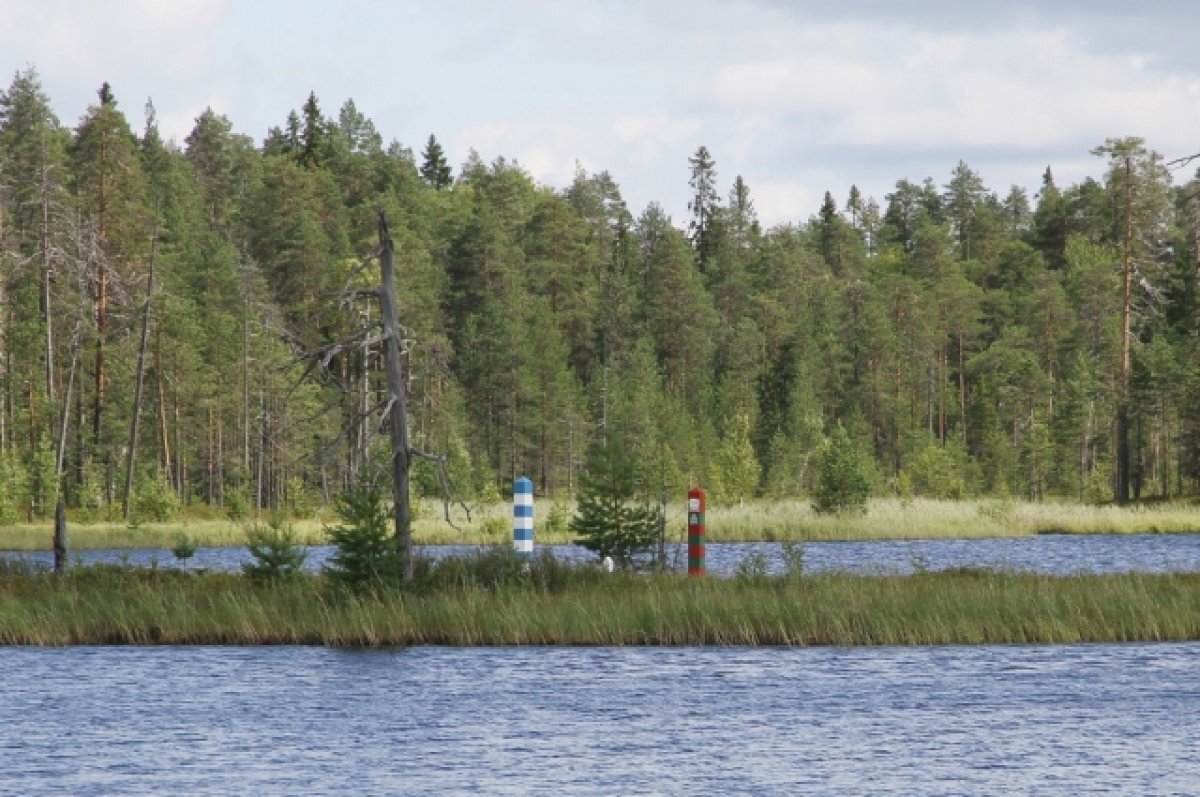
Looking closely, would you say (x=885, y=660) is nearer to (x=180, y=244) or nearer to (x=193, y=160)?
(x=180, y=244)

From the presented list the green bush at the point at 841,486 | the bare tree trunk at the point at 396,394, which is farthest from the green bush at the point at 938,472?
the bare tree trunk at the point at 396,394

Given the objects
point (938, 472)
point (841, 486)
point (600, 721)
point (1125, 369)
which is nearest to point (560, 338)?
point (938, 472)

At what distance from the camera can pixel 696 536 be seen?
2989cm

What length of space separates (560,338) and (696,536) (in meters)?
74.5

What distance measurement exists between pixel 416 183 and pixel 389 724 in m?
102

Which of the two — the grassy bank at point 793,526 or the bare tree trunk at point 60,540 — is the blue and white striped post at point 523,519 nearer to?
the bare tree trunk at point 60,540

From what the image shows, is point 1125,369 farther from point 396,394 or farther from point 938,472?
point 396,394

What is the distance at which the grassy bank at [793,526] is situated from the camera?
2046 inches

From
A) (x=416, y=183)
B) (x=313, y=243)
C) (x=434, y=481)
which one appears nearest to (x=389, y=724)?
(x=434, y=481)

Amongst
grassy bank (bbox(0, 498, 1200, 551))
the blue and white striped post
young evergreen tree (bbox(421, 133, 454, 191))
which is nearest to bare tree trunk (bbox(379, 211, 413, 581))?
the blue and white striped post

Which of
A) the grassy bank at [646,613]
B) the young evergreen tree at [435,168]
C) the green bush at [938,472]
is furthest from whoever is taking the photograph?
the young evergreen tree at [435,168]

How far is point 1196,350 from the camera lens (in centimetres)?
7919

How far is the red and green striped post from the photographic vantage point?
97.8ft

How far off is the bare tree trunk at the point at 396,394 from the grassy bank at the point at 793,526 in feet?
66.7
